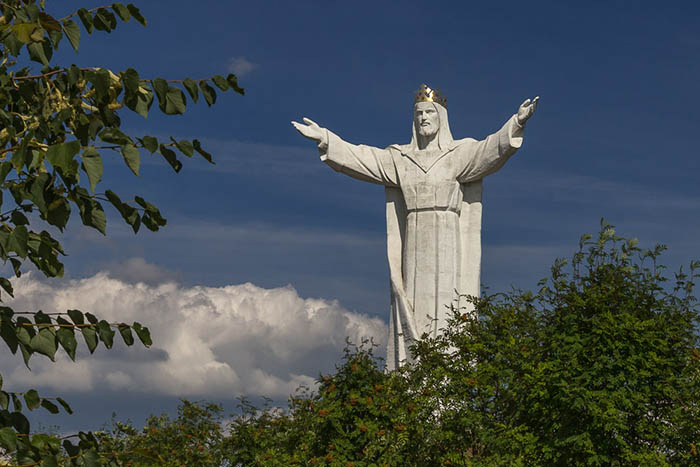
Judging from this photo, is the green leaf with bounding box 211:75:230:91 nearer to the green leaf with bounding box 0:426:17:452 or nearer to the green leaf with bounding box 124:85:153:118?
the green leaf with bounding box 124:85:153:118

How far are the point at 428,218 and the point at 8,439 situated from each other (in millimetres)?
13802

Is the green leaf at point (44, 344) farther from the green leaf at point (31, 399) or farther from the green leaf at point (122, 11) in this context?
the green leaf at point (122, 11)

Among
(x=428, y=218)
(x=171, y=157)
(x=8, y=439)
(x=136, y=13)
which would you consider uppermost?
(x=428, y=218)

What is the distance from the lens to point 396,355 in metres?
16.8

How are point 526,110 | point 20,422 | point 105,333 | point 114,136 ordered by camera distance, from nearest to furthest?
point 114,136
point 20,422
point 105,333
point 526,110

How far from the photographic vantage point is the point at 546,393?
11312mm

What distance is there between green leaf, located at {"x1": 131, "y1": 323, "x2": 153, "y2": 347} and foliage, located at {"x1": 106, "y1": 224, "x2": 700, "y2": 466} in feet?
23.7

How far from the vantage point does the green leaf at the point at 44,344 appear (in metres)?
3.88

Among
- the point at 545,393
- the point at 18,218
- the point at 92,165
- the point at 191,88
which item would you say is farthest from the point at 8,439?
the point at 545,393

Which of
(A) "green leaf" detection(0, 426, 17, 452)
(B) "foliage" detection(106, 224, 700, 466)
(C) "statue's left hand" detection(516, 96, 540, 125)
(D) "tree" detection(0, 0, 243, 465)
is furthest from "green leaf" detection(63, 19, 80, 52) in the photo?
(C) "statue's left hand" detection(516, 96, 540, 125)

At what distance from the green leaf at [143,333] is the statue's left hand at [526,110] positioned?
1217 centimetres

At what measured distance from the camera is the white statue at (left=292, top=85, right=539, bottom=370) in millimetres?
16703

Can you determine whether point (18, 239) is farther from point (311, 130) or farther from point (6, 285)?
point (311, 130)

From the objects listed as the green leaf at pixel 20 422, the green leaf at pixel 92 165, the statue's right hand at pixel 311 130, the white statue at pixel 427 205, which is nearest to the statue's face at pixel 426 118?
the white statue at pixel 427 205
